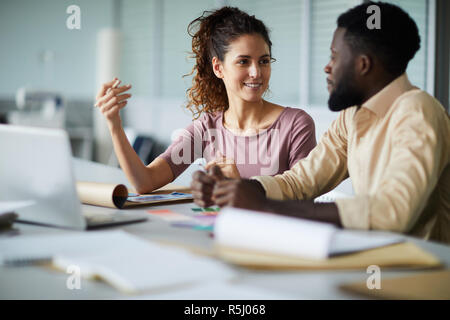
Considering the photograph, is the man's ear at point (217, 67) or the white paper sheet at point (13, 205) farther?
the man's ear at point (217, 67)

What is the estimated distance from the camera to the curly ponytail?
219 centimetres

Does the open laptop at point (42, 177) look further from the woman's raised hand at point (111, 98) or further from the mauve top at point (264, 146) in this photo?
the mauve top at point (264, 146)

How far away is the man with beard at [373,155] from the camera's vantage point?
1.11m

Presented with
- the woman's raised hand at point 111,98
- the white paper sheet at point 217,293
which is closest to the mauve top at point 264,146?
the woman's raised hand at point 111,98

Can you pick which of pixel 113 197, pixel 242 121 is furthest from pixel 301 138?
pixel 113 197

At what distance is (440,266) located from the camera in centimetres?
87

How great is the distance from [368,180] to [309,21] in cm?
336

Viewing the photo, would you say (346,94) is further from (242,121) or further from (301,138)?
(242,121)

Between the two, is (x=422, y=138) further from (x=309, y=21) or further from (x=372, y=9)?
(x=309, y=21)

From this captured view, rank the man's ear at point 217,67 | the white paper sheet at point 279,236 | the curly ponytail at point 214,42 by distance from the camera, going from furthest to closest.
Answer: the man's ear at point 217,67 → the curly ponytail at point 214,42 → the white paper sheet at point 279,236

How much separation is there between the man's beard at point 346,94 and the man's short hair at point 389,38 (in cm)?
9

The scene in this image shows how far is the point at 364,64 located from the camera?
142 centimetres

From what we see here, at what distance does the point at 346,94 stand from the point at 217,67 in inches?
37.9

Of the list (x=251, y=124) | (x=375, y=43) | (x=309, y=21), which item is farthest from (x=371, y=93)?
(x=309, y=21)
